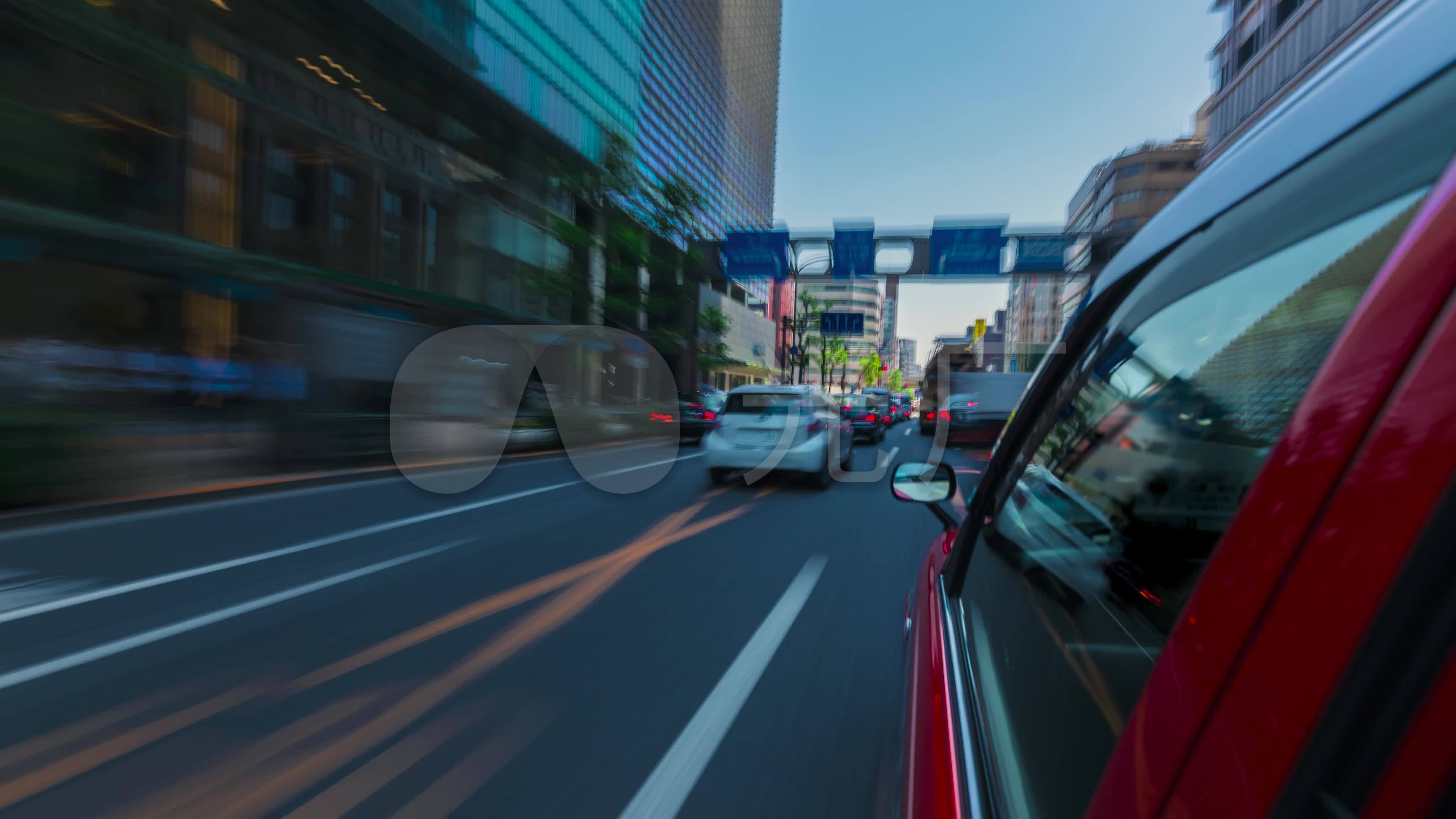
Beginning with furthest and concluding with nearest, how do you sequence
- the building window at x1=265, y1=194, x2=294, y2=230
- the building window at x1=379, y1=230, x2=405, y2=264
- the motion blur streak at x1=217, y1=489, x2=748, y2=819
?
1. the building window at x1=379, y1=230, x2=405, y2=264
2. the building window at x1=265, y1=194, x2=294, y2=230
3. the motion blur streak at x1=217, y1=489, x2=748, y2=819

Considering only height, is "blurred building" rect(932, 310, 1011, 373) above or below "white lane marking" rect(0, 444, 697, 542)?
above

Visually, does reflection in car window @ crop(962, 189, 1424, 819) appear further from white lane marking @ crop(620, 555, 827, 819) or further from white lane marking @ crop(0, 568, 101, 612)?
white lane marking @ crop(0, 568, 101, 612)

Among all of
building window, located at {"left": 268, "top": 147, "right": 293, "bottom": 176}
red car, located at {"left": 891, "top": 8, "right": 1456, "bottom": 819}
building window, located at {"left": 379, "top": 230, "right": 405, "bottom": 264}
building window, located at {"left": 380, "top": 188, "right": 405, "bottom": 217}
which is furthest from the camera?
building window, located at {"left": 379, "top": 230, "right": 405, "bottom": 264}

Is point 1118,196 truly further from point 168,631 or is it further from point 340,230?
point 168,631

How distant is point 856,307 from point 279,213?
395 feet

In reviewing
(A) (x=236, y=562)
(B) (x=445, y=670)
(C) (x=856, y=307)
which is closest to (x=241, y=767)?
(B) (x=445, y=670)

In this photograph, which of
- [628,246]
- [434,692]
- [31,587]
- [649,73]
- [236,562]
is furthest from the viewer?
[649,73]

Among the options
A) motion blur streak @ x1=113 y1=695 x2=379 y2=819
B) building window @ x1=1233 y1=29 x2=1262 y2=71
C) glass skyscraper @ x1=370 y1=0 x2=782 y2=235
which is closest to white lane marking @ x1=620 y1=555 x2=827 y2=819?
motion blur streak @ x1=113 y1=695 x2=379 y2=819

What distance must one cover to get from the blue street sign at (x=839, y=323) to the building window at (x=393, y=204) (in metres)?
35.9

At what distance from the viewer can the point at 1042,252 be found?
23.0 m

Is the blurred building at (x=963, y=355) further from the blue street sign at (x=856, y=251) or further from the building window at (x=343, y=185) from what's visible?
the building window at (x=343, y=185)

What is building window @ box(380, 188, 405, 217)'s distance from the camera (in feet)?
70.3

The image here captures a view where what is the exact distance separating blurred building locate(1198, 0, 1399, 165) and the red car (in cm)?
1970

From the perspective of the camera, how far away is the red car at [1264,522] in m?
0.53
